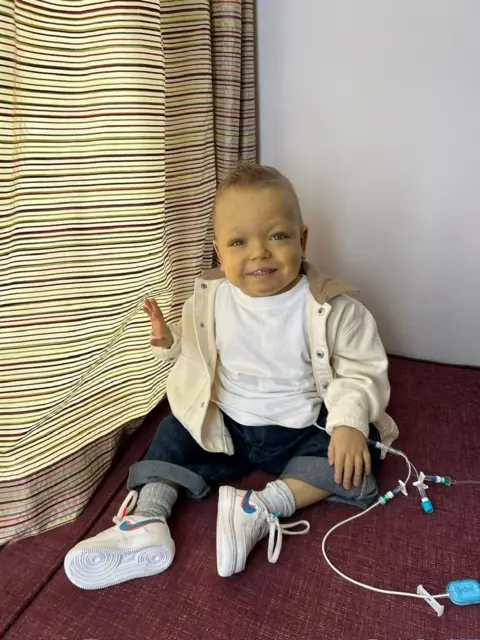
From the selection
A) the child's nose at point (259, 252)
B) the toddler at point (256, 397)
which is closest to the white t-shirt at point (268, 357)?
the toddler at point (256, 397)

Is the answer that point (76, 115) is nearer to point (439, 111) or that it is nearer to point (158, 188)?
point (158, 188)

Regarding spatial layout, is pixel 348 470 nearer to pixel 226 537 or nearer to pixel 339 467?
pixel 339 467

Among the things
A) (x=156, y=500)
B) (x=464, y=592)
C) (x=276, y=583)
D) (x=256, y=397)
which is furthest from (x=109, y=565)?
(x=464, y=592)

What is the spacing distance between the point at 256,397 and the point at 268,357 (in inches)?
3.3

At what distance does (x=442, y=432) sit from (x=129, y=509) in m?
0.67

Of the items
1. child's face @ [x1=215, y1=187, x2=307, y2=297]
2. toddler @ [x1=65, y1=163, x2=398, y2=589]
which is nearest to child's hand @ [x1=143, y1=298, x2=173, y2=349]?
toddler @ [x1=65, y1=163, x2=398, y2=589]

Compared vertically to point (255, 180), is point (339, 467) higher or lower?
lower

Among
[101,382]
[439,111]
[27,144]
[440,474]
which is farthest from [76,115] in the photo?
[440,474]

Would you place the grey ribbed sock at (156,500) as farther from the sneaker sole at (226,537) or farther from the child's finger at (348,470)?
the child's finger at (348,470)

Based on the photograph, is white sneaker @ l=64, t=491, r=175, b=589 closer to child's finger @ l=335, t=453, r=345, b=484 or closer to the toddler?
the toddler

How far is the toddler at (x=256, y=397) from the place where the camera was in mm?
891

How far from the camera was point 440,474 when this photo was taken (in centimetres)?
105

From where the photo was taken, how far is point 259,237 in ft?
3.06

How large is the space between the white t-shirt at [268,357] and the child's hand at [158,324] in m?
0.10
